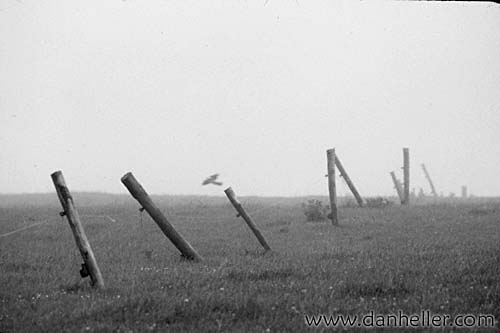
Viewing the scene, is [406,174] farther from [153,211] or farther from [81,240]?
[81,240]

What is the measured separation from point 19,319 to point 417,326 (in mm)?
4581

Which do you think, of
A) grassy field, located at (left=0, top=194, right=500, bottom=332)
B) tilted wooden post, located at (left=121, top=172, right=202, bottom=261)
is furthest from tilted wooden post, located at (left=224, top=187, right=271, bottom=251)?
tilted wooden post, located at (left=121, top=172, right=202, bottom=261)

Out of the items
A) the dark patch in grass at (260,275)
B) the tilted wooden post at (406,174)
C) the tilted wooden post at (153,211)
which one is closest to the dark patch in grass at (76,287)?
the dark patch in grass at (260,275)

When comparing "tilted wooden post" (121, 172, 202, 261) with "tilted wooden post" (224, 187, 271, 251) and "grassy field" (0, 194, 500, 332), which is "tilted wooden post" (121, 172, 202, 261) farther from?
"tilted wooden post" (224, 187, 271, 251)

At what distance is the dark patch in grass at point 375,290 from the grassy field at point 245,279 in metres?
0.02

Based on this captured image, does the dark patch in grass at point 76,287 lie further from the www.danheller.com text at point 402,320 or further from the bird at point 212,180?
the bird at point 212,180

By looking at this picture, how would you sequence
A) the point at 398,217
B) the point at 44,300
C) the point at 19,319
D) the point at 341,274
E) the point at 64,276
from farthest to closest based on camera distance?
the point at 398,217 < the point at 64,276 < the point at 341,274 < the point at 44,300 < the point at 19,319

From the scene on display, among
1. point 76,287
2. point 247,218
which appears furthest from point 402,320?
point 247,218

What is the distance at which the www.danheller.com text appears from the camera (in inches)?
214

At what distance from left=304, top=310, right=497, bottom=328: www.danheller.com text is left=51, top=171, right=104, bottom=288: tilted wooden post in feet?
11.8

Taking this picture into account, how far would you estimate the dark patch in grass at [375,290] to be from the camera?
6.90 m

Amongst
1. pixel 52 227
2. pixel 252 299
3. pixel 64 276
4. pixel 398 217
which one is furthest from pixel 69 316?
pixel 398 217

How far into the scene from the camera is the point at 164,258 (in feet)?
35.9

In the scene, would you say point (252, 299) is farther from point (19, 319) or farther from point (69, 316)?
point (19, 319)
